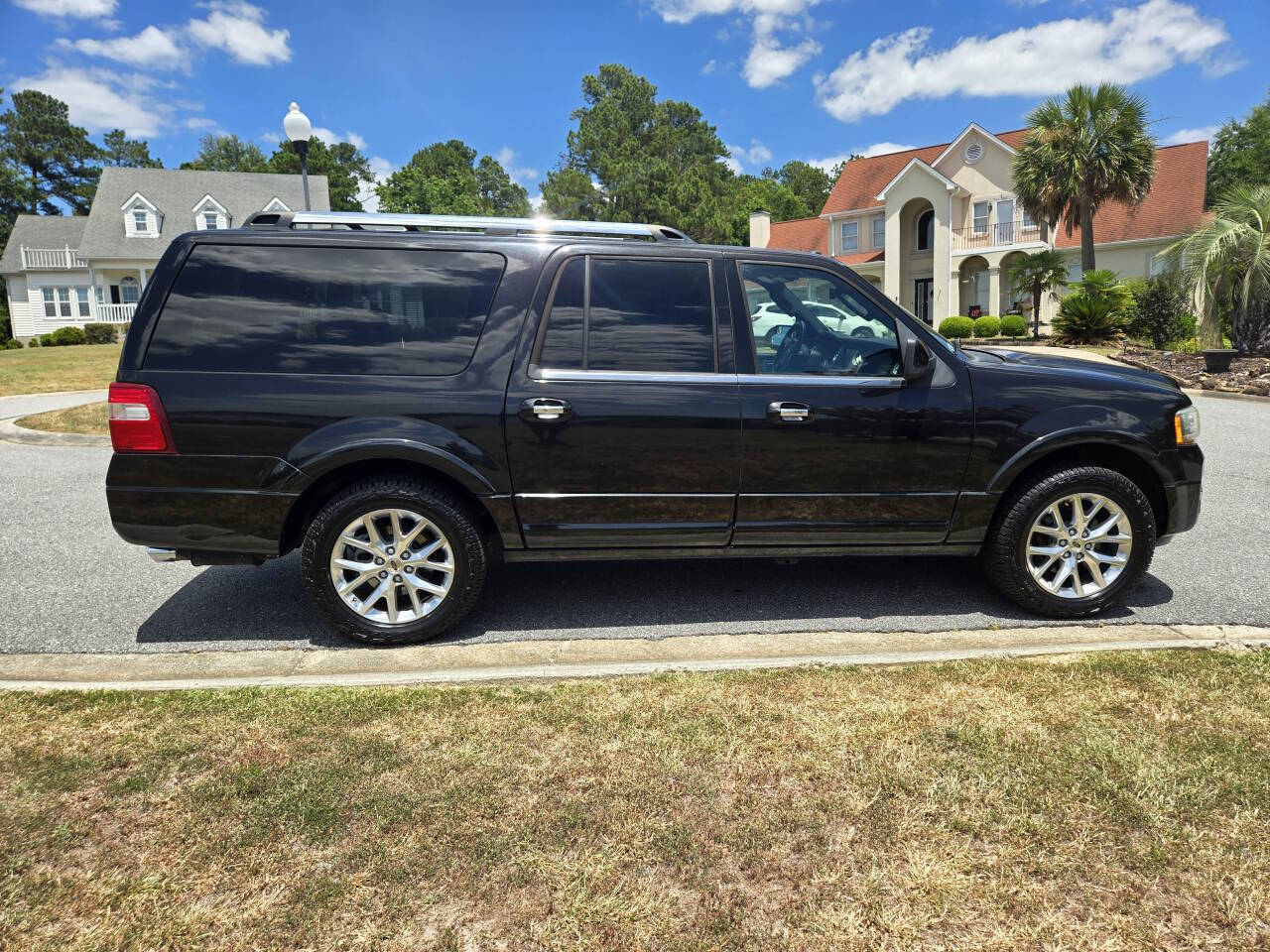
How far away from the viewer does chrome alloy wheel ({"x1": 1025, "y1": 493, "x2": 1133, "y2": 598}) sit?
4262 mm

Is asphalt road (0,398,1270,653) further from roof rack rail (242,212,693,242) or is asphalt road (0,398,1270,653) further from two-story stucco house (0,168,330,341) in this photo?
two-story stucco house (0,168,330,341)

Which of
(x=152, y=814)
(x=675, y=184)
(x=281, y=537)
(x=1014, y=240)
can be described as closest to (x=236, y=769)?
(x=152, y=814)

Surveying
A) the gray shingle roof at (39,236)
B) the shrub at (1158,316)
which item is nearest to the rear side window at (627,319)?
the shrub at (1158,316)

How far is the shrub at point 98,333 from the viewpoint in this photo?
33.7 metres

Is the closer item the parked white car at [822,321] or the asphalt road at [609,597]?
the parked white car at [822,321]

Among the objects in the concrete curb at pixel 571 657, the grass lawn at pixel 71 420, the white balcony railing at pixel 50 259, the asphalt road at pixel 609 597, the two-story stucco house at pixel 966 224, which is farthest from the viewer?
the white balcony railing at pixel 50 259

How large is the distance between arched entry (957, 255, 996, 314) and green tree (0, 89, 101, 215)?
215ft

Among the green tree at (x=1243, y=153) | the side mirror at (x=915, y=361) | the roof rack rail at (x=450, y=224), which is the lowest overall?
the side mirror at (x=915, y=361)

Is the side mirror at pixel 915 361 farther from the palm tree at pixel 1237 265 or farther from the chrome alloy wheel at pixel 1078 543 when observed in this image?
the palm tree at pixel 1237 265

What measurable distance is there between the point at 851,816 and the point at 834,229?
40.5 metres

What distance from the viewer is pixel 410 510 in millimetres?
3951

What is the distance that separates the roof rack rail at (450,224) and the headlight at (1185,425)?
2.87 metres

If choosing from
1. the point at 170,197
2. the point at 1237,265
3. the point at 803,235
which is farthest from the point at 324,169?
the point at 1237,265

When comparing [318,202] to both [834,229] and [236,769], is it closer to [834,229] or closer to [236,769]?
[834,229]
